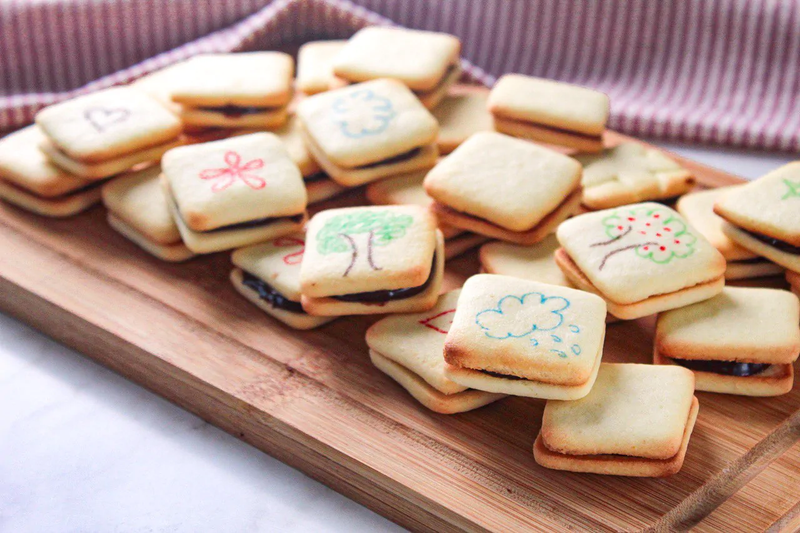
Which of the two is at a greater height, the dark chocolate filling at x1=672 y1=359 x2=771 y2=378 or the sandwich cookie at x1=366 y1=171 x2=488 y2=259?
the sandwich cookie at x1=366 y1=171 x2=488 y2=259

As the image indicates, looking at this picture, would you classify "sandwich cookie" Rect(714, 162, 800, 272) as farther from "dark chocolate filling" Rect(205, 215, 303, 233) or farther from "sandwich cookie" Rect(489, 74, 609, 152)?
"dark chocolate filling" Rect(205, 215, 303, 233)

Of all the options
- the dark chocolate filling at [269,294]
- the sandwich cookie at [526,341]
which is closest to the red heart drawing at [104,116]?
the dark chocolate filling at [269,294]

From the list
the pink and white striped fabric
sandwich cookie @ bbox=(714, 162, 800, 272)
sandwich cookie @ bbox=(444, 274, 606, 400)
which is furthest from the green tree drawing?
the pink and white striped fabric

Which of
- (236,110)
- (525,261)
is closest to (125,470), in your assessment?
(525,261)

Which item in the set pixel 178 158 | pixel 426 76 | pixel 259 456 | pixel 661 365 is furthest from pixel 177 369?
pixel 426 76

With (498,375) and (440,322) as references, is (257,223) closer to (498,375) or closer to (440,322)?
(440,322)

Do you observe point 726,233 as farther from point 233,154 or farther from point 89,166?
point 89,166

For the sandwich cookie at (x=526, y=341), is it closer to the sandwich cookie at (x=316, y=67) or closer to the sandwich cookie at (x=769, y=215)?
the sandwich cookie at (x=769, y=215)
